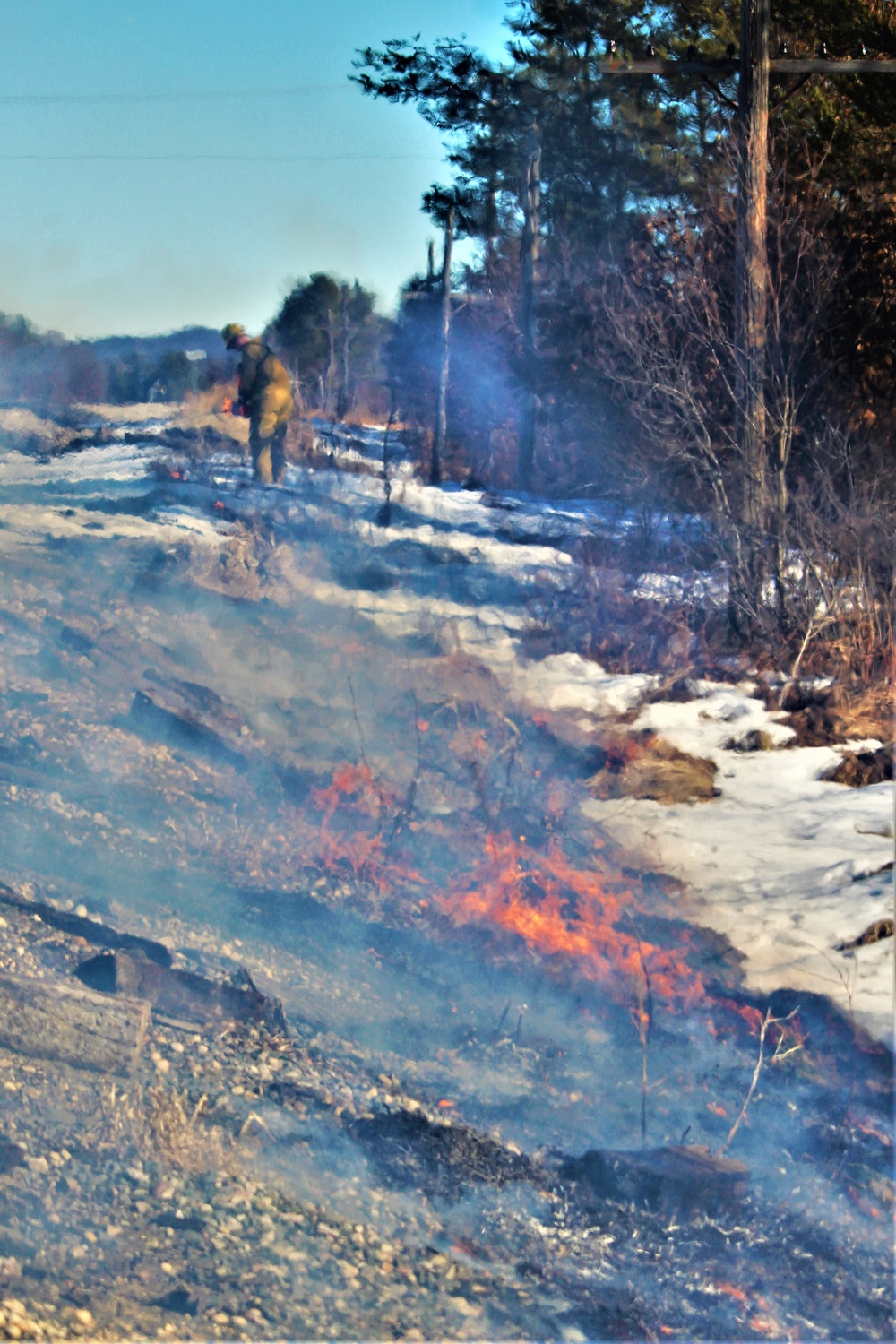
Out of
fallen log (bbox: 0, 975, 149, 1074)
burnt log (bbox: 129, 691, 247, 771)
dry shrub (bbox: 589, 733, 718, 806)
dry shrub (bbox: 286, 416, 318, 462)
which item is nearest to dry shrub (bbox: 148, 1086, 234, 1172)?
fallen log (bbox: 0, 975, 149, 1074)

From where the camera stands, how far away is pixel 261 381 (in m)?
10.7

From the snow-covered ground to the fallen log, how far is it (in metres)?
2.99

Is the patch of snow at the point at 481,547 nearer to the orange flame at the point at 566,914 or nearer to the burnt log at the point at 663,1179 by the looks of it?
the orange flame at the point at 566,914

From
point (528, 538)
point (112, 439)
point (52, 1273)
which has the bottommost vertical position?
point (52, 1273)

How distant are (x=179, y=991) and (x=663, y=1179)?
2146 millimetres

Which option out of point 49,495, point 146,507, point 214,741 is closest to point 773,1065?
point 214,741

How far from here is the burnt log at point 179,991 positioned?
425 cm

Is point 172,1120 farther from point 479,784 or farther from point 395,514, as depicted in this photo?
point 395,514

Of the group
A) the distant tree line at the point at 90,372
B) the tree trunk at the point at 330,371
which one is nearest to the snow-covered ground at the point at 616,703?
the distant tree line at the point at 90,372

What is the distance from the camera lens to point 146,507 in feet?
34.5

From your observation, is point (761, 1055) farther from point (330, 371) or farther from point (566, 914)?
point (330, 371)

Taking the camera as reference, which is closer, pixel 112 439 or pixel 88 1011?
pixel 88 1011

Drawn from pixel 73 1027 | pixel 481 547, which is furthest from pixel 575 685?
pixel 73 1027

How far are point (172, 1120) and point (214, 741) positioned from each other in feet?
10.5
